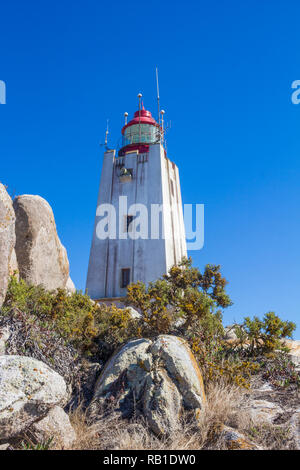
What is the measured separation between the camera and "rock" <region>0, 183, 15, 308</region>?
6496 mm

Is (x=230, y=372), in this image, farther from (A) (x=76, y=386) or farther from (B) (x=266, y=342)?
(A) (x=76, y=386)

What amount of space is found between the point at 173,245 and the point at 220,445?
641 inches

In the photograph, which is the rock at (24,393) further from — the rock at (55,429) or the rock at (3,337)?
the rock at (3,337)

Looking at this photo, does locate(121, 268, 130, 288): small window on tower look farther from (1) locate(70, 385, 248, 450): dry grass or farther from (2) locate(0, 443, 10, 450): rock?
(2) locate(0, 443, 10, 450): rock

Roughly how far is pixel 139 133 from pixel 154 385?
2152 centimetres

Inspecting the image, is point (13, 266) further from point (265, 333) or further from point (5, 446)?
point (265, 333)

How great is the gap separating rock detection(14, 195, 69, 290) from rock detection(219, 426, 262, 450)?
18.0ft

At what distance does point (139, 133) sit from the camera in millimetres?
24906

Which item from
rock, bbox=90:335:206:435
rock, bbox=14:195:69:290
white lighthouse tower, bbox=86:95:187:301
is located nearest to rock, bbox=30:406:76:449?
rock, bbox=90:335:206:435

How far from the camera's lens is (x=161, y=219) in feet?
67.0
